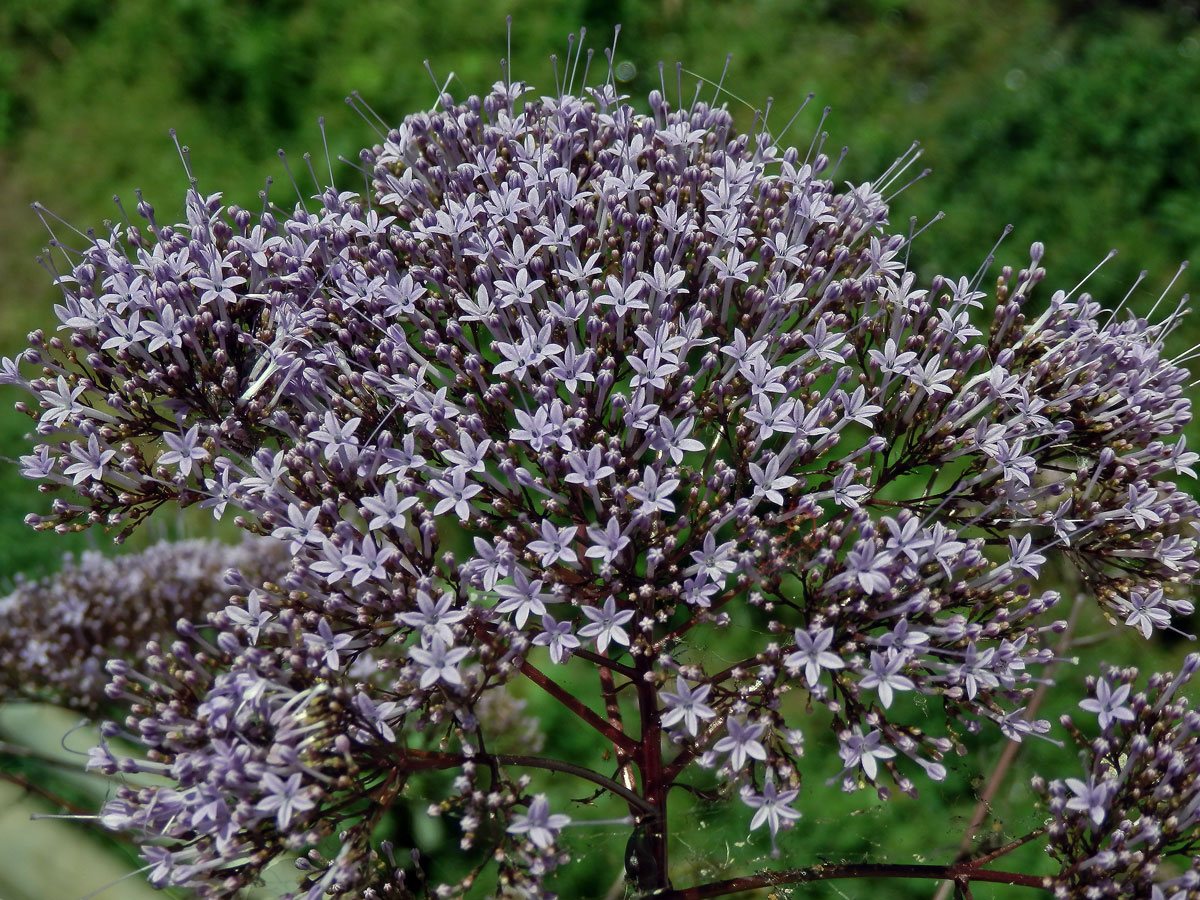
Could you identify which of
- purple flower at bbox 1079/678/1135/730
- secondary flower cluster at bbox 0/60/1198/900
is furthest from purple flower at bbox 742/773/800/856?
purple flower at bbox 1079/678/1135/730

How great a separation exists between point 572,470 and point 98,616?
319 cm

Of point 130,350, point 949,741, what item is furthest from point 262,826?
point 949,741

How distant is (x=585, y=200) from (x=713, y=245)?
455 mm

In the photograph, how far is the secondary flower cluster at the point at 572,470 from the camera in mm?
2670

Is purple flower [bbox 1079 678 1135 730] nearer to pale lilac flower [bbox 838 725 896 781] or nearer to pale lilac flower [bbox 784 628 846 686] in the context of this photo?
pale lilac flower [bbox 838 725 896 781]

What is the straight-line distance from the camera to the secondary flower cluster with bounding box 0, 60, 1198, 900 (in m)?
2.67

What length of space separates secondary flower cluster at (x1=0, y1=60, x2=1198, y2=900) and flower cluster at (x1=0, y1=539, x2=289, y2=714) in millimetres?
1638

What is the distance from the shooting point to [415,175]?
3.67 meters

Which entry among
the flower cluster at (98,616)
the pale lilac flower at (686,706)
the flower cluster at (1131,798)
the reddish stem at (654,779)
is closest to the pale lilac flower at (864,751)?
the pale lilac flower at (686,706)

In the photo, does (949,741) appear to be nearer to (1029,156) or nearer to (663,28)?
(1029,156)

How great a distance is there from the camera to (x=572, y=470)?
284 centimetres

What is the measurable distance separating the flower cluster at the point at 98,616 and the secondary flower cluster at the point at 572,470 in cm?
164

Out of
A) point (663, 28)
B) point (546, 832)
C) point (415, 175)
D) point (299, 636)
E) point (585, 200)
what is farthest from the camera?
point (663, 28)

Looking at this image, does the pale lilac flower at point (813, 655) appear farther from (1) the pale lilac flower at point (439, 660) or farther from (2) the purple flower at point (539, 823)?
(1) the pale lilac flower at point (439, 660)
